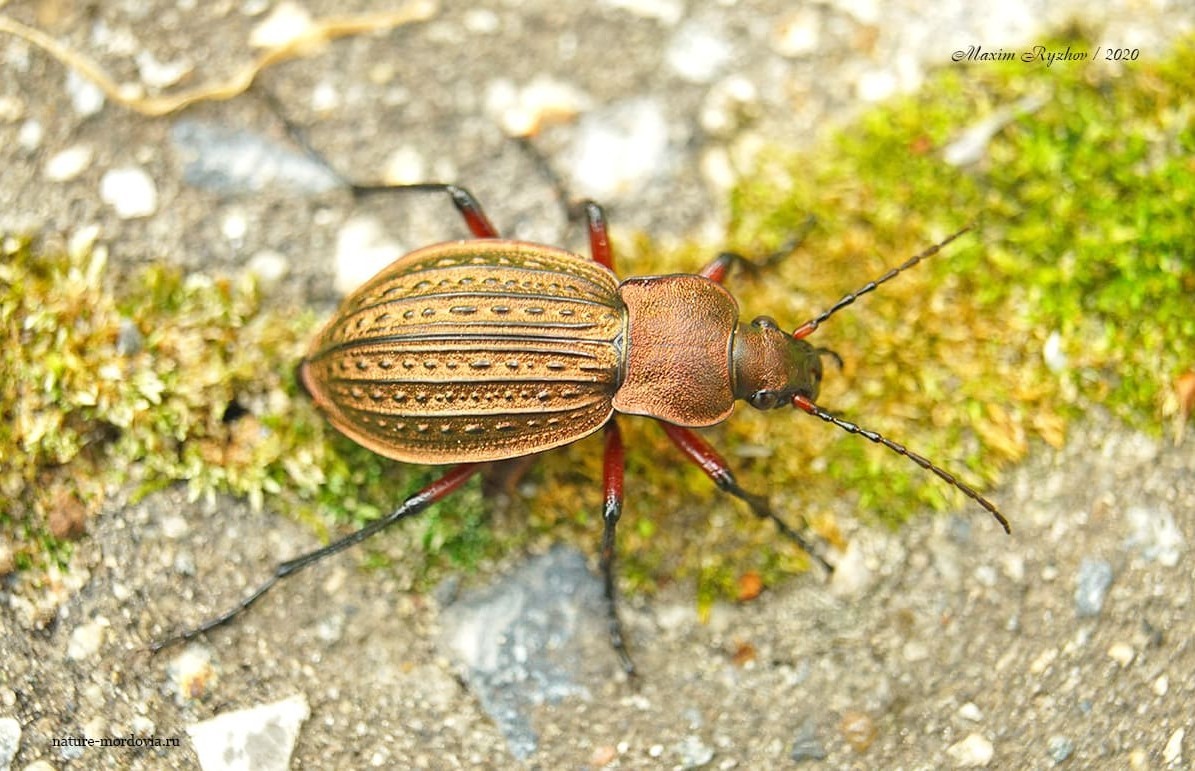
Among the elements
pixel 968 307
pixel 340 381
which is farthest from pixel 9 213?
pixel 968 307

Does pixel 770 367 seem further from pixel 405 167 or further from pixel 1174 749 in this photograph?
pixel 1174 749

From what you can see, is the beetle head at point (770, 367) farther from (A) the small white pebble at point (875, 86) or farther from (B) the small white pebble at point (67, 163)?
(B) the small white pebble at point (67, 163)

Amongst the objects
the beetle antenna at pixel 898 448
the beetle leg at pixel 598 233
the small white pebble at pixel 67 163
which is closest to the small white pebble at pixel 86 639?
the small white pebble at pixel 67 163

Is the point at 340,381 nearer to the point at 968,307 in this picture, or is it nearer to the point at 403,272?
the point at 403,272

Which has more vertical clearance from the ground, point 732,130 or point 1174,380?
point 732,130

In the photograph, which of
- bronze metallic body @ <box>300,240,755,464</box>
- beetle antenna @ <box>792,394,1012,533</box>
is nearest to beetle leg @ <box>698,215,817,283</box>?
bronze metallic body @ <box>300,240,755,464</box>

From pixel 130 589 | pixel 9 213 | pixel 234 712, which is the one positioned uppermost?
pixel 9 213

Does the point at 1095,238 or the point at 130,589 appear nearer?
the point at 130,589
